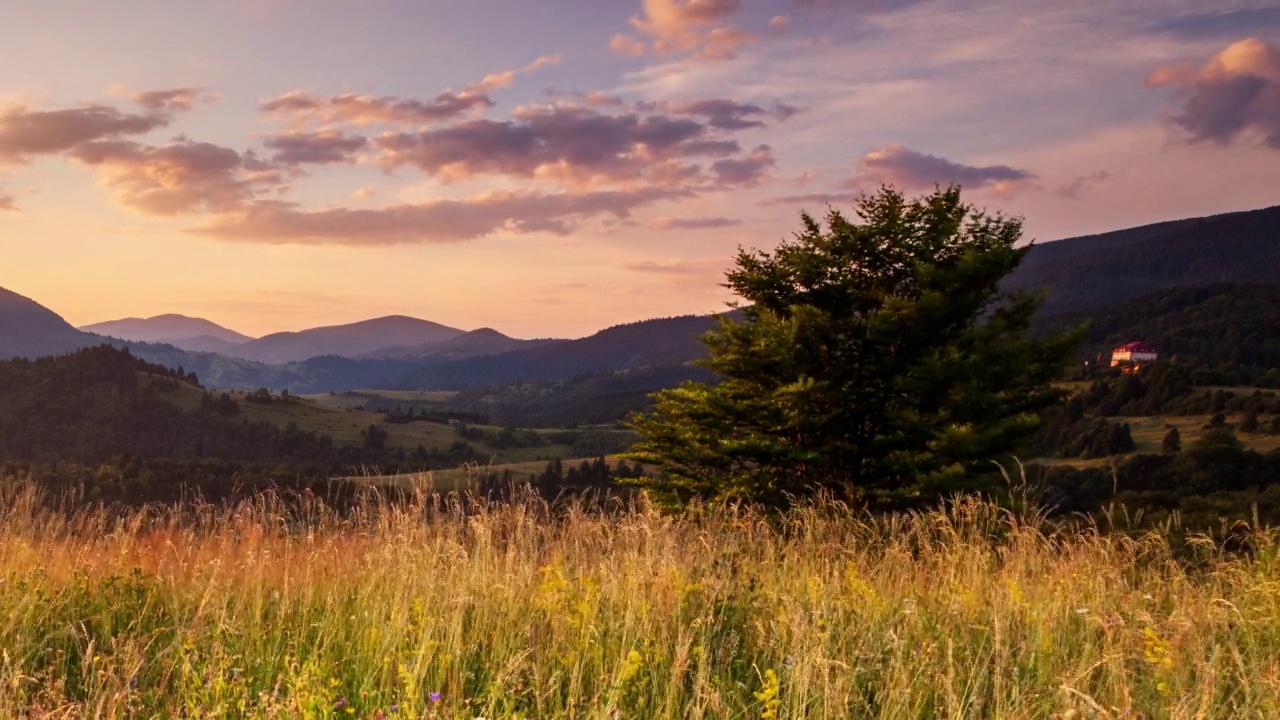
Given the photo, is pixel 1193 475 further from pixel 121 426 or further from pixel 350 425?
pixel 121 426

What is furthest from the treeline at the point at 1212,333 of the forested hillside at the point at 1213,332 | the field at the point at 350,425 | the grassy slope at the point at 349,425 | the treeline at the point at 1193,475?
the field at the point at 350,425

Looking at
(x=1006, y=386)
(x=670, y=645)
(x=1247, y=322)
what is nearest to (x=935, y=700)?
(x=670, y=645)

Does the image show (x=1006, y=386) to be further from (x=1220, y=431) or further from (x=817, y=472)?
(x=1220, y=431)

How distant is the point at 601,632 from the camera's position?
5.57 m

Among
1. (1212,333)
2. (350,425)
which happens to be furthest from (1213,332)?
(350,425)

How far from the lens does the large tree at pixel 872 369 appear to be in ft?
79.2

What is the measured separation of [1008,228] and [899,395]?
6.58 metres

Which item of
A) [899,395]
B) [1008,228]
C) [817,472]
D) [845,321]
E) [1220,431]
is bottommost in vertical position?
[1220,431]

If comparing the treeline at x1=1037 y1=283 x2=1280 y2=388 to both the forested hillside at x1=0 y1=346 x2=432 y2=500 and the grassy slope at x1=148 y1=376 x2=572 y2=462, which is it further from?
the forested hillside at x1=0 y1=346 x2=432 y2=500

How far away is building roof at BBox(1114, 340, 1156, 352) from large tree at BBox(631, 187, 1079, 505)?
524 feet

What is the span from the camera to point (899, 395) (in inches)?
1000

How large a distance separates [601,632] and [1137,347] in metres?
187

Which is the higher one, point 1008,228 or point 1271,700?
point 1008,228

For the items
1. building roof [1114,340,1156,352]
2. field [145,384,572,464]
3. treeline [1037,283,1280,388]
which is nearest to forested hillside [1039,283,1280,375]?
treeline [1037,283,1280,388]
